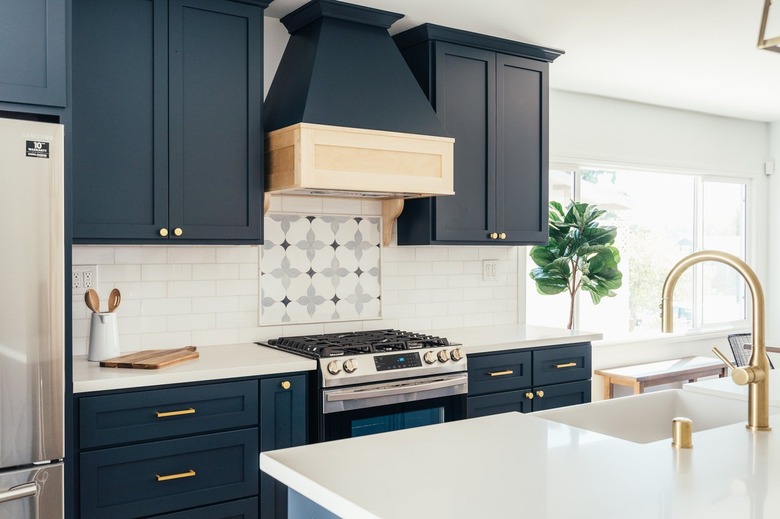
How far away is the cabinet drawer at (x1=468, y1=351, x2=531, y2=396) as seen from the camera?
12.4ft

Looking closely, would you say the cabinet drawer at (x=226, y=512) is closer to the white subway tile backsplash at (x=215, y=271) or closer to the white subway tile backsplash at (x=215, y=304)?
the white subway tile backsplash at (x=215, y=304)

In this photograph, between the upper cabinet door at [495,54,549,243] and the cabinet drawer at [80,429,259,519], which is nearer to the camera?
the cabinet drawer at [80,429,259,519]

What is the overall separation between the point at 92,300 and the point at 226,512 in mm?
1048

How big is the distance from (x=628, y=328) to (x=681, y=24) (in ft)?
8.89

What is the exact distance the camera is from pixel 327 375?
10.4 ft

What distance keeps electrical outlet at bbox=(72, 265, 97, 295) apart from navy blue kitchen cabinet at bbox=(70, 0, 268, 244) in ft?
1.17

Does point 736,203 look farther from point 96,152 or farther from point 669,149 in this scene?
point 96,152

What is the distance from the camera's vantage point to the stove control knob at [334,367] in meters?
3.19

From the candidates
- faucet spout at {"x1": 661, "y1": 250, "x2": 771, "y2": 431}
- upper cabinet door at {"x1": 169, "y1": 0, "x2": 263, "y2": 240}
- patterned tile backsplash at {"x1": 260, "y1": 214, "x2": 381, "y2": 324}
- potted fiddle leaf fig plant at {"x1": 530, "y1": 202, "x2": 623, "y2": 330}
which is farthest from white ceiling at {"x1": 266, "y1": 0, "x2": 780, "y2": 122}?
faucet spout at {"x1": 661, "y1": 250, "x2": 771, "y2": 431}

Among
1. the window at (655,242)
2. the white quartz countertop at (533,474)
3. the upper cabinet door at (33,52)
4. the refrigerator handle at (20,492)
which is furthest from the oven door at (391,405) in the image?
the window at (655,242)

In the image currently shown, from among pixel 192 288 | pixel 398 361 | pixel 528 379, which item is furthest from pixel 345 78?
pixel 528 379

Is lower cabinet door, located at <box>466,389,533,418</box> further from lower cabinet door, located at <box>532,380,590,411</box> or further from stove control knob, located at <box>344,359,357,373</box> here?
stove control knob, located at <box>344,359,357,373</box>

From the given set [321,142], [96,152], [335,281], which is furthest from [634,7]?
[96,152]

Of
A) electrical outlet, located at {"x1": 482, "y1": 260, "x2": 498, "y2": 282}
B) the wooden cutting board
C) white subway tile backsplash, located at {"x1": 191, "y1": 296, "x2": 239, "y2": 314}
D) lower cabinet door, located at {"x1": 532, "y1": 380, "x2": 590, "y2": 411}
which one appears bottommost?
lower cabinet door, located at {"x1": 532, "y1": 380, "x2": 590, "y2": 411}
